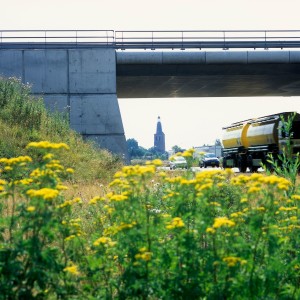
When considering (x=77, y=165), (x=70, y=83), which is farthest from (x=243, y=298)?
(x=70, y=83)

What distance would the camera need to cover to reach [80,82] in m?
31.4

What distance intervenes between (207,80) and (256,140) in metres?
8.26

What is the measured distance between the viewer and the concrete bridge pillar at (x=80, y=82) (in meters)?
31.2

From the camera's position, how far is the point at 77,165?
64.2 feet

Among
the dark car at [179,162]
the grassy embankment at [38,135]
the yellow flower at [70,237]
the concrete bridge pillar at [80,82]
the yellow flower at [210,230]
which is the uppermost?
the concrete bridge pillar at [80,82]

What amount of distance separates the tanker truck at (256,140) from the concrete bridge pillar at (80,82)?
750 centimetres

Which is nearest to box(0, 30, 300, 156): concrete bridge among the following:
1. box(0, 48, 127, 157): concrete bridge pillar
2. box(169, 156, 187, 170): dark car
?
box(0, 48, 127, 157): concrete bridge pillar

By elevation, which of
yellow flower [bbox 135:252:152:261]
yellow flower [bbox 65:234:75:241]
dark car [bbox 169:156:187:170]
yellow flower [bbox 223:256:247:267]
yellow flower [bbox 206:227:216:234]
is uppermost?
dark car [bbox 169:156:187:170]

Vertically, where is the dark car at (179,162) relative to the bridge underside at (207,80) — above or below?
below

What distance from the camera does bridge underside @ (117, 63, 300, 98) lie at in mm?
34062

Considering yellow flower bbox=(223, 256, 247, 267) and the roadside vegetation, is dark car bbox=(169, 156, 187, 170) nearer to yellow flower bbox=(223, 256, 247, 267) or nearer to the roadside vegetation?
the roadside vegetation

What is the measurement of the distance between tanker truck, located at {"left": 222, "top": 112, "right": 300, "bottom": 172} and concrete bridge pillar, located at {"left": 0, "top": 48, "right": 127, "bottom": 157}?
7.50m

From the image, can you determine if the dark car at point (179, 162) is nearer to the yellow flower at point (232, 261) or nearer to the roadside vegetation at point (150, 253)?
the roadside vegetation at point (150, 253)

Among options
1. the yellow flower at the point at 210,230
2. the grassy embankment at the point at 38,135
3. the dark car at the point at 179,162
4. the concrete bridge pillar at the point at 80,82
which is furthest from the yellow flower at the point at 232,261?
the concrete bridge pillar at the point at 80,82
